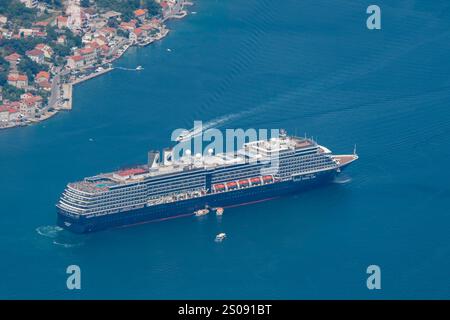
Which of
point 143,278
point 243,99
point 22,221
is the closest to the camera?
point 143,278

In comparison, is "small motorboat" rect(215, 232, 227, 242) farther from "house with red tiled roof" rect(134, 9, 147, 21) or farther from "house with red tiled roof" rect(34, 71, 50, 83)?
"house with red tiled roof" rect(134, 9, 147, 21)

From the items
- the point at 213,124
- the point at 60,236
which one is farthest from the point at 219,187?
the point at 60,236

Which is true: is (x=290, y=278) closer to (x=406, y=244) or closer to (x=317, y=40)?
(x=406, y=244)

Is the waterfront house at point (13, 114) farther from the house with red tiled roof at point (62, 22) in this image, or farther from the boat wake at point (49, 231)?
the boat wake at point (49, 231)

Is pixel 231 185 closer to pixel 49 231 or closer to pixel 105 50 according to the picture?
pixel 49 231

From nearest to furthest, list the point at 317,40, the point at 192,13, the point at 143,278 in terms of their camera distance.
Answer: the point at 143,278, the point at 317,40, the point at 192,13

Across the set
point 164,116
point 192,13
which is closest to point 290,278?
point 164,116

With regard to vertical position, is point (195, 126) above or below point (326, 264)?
above

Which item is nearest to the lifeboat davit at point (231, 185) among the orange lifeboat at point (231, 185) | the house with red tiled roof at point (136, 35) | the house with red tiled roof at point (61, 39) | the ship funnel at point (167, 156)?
the orange lifeboat at point (231, 185)
